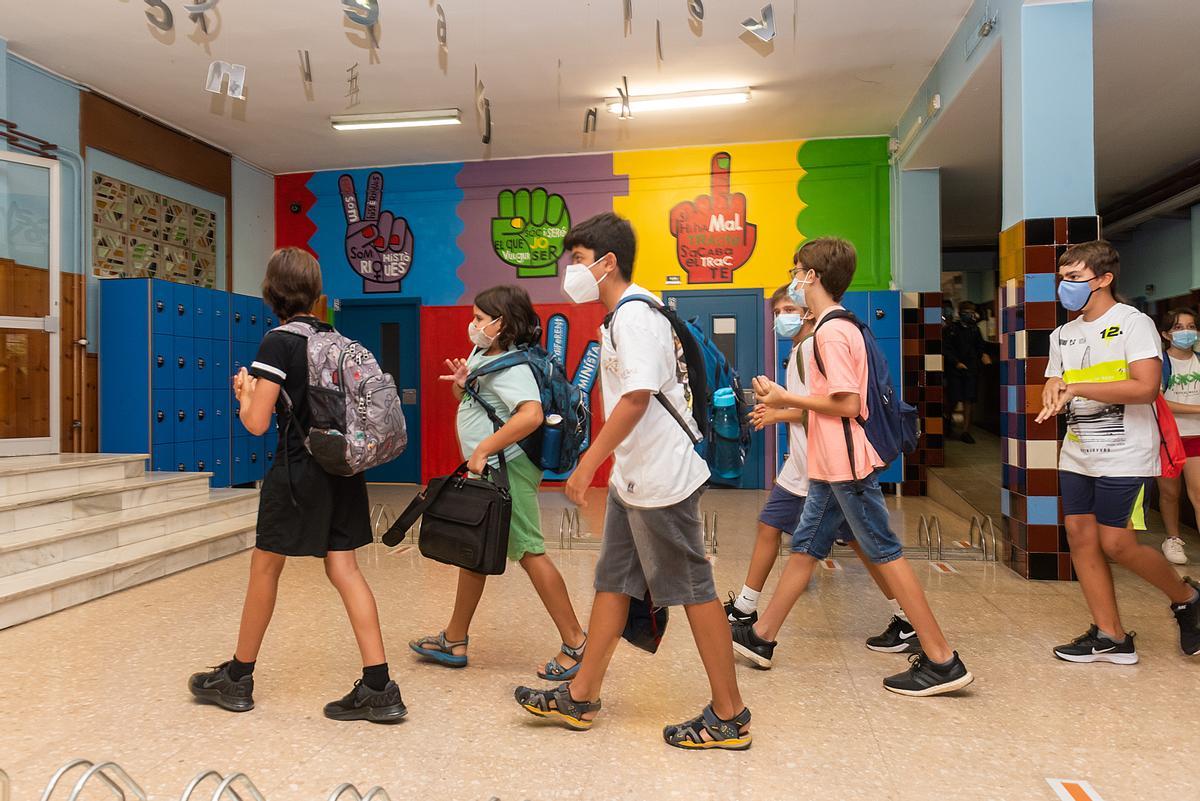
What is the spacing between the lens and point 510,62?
5672mm

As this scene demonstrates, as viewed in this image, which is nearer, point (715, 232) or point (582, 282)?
point (582, 282)

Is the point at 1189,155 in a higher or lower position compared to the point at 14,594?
higher

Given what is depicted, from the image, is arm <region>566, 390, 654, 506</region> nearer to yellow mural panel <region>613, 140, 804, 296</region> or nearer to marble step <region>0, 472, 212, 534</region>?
marble step <region>0, 472, 212, 534</region>

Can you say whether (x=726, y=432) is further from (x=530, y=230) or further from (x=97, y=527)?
(x=530, y=230)

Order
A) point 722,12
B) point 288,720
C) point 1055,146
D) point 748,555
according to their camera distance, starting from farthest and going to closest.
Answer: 1. point 722,12
2. point 748,555
3. point 1055,146
4. point 288,720

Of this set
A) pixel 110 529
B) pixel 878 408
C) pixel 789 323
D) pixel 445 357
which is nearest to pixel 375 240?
pixel 445 357

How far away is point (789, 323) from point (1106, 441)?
114 centimetres

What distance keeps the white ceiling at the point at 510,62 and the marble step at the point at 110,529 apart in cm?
310

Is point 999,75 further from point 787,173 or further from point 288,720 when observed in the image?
point 288,720

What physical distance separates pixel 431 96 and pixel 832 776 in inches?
233

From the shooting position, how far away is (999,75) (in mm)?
4801

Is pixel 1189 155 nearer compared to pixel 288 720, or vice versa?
pixel 288 720

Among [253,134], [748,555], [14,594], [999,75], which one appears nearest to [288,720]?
[14,594]

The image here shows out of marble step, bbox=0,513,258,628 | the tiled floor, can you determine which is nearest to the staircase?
marble step, bbox=0,513,258,628
